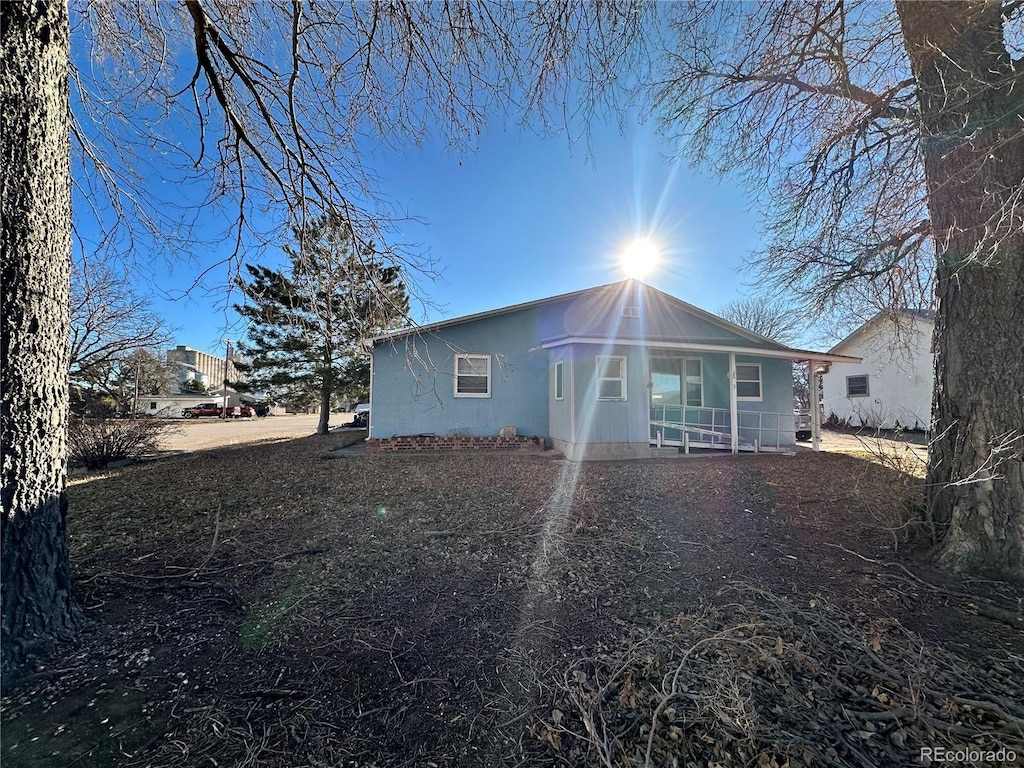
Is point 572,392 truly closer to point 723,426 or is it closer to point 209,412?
point 723,426

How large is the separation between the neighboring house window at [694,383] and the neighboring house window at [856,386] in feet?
38.7

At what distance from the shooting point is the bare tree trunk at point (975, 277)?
3.19 meters

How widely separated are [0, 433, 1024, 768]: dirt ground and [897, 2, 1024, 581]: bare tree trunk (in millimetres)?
463

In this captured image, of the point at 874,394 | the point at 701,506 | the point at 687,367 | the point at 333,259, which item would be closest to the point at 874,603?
the point at 701,506

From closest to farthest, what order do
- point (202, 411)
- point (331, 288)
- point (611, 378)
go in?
point (331, 288)
point (611, 378)
point (202, 411)

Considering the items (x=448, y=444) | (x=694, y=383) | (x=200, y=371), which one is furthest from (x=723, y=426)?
(x=200, y=371)

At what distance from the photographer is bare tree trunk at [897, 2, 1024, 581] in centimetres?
319

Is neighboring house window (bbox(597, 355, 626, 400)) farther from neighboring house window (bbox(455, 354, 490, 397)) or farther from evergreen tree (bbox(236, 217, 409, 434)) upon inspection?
evergreen tree (bbox(236, 217, 409, 434))

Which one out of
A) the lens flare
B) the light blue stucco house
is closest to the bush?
the light blue stucco house

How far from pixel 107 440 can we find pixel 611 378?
1101 centimetres

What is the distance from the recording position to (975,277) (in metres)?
3.44

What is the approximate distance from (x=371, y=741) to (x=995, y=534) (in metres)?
4.52

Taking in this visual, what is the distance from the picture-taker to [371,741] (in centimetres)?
175

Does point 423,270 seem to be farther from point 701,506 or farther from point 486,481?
point 701,506
